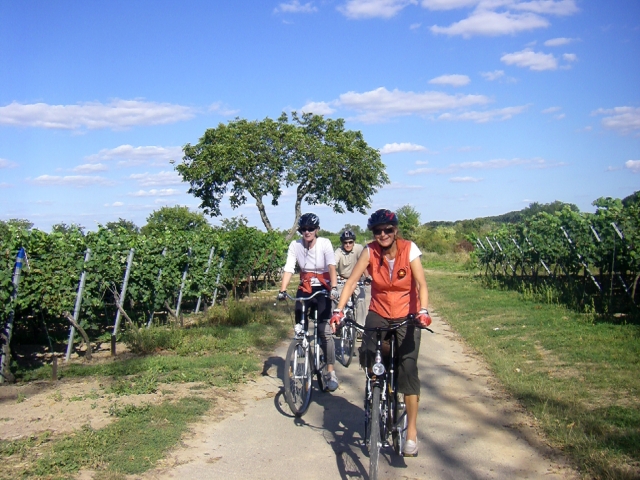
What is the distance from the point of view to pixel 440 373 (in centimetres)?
901

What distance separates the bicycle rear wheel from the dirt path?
0.55 m

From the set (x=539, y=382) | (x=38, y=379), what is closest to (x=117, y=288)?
(x=38, y=379)

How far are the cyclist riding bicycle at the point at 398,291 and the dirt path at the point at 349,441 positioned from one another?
1.66 ft

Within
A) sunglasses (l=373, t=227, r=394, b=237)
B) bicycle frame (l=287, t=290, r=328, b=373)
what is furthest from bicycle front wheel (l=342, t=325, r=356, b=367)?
sunglasses (l=373, t=227, r=394, b=237)

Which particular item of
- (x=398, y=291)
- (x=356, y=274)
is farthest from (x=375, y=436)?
(x=356, y=274)

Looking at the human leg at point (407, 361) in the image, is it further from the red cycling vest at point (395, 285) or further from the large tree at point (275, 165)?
the large tree at point (275, 165)

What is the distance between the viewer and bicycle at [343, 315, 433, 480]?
15.8ft

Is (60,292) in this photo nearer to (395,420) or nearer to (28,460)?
(28,460)

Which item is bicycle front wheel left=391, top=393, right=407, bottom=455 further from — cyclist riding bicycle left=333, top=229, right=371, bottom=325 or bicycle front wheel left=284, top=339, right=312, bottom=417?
cyclist riding bicycle left=333, top=229, right=371, bottom=325

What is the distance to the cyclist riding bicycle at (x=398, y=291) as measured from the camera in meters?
5.09

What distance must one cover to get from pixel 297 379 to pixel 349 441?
3.51ft

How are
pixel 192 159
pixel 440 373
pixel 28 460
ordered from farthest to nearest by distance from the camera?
pixel 192 159 < pixel 440 373 < pixel 28 460

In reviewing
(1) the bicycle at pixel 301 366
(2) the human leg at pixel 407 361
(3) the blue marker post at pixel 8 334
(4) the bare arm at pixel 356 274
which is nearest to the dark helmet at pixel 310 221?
(1) the bicycle at pixel 301 366

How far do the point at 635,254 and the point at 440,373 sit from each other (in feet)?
20.4
